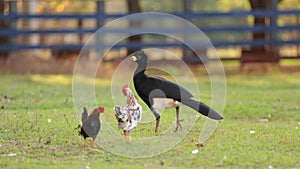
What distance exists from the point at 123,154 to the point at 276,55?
12221mm

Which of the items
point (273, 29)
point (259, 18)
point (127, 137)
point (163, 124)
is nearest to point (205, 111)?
point (127, 137)

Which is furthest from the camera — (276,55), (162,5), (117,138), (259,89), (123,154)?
(162,5)

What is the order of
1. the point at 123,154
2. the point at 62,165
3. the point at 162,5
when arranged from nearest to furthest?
the point at 62,165 → the point at 123,154 → the point at 162,5

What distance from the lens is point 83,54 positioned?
1864cm

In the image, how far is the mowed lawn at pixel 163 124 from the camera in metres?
7.54

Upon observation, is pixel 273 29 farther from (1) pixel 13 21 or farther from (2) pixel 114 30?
(1) pixel 13 21

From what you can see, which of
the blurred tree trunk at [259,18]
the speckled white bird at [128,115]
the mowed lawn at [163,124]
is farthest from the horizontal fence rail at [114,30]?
the speckled white bird at [128,115]

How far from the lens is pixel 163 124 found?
31.9 ft

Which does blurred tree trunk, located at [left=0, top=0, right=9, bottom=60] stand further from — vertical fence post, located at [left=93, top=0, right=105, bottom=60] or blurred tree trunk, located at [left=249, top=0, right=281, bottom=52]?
blurred tree trunk, located at [left=249, top=0, right=281, bottom=52]

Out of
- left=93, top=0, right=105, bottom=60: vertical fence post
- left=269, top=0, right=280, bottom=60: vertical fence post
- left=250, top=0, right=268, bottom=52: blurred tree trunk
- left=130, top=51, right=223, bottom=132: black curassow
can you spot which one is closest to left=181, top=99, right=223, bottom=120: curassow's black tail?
left=130, top=51, right=223, bottom=132: black curassow

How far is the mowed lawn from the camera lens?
7.54 m

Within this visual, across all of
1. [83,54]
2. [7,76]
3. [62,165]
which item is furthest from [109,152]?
[83,54]

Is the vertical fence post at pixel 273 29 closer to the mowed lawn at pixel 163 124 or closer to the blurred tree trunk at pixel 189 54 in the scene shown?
the blurred tree trunk at pixel 189 54

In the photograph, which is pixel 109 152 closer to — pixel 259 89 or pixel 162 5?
pixel 259 89
